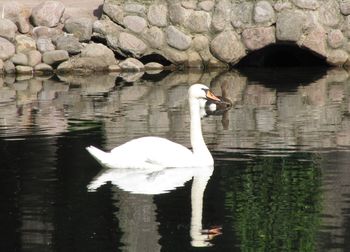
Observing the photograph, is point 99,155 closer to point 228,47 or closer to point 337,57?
point 228,47

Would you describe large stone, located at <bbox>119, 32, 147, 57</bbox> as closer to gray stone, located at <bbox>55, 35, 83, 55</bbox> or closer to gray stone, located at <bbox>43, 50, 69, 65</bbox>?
gray stone, located at <bbox>55, 35, 83, 55</bbox>

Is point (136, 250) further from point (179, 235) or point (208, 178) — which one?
point (208, 178)

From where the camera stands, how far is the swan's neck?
1293 centimetres

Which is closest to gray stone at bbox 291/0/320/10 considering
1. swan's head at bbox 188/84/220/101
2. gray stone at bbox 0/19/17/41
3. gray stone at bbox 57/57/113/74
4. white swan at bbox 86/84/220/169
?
gray stone at bbox 57/57/113/74

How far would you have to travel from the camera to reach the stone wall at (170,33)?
2567cm

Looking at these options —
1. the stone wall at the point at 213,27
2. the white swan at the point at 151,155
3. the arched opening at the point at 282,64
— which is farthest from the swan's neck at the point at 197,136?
the stone wall at the point at 213,27

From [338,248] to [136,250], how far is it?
63.7 inches

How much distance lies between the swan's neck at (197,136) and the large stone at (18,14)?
13.6 meters

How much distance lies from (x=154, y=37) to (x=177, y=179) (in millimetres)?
14029

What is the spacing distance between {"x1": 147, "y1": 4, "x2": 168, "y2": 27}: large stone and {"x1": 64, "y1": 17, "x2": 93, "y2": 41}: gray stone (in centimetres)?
140

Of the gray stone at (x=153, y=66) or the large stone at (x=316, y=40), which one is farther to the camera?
the gray stone at (x=153, y=66)

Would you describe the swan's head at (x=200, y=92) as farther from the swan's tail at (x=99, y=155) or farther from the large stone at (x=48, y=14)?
the large stone at (x=48, y=14)

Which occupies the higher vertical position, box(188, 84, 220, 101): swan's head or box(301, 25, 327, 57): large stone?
box(301, 25, 327, 57): large stone

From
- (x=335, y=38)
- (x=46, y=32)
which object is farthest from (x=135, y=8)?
(x=335, y=38)
